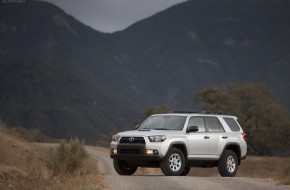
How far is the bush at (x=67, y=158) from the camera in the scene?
2081cm

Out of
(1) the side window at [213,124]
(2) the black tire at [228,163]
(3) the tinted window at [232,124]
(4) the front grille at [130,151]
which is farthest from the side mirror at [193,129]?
(3) the tinted window at [232,124]

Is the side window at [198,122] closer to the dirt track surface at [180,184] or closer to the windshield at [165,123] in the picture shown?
the windshield at [165,123]

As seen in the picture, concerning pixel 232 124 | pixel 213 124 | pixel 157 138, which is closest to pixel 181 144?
pixel 157 138

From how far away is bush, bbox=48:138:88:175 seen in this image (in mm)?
20812

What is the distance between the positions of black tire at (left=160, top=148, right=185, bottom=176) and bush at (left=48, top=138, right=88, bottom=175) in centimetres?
299

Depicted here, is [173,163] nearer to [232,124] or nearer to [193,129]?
[193,129]

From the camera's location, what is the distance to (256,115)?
86500 mm

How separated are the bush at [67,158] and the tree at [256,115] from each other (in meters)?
61.0

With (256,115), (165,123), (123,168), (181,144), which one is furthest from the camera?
(256,115)

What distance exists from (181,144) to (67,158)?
3825 millimetres

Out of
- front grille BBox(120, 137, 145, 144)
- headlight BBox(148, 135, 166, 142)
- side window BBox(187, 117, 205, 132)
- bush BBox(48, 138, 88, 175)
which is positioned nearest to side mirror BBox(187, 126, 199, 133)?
side window BBox(187, 117, 205, 132)

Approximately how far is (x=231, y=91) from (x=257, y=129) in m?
8.07

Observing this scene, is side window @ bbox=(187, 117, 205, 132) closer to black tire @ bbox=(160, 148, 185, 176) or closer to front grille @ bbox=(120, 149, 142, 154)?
black tire @ bbox=(160, 148, 185, 176)

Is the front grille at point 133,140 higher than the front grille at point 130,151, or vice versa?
the front grille at point 133,140
